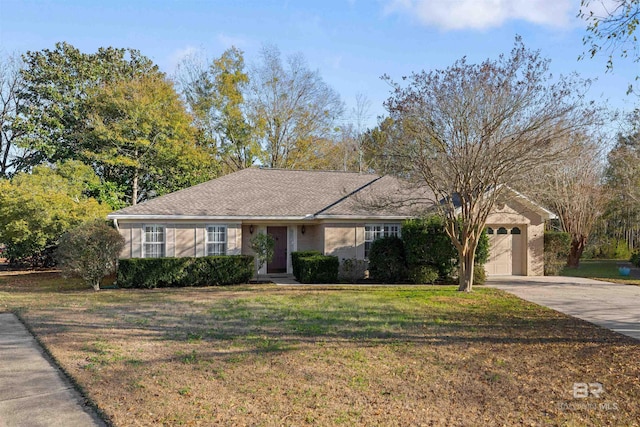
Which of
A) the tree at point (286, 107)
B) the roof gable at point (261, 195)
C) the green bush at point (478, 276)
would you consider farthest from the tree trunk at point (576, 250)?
the tree at point (286, 107)

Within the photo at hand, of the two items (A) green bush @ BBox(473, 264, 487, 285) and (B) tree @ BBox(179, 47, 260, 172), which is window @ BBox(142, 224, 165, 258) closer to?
(A) green bush @ BBox(473, 264, 487, 285)

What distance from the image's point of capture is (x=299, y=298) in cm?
1261

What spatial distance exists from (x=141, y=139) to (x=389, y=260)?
17787 mm

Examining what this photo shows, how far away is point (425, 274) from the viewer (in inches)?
644

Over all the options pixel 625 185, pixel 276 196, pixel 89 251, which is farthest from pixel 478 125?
pixel 625 185

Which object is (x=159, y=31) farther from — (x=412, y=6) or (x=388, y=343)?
(x=388, y=343)

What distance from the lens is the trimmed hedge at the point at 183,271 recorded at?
50.8 feet

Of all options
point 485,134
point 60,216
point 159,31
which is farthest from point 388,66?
point 60,216

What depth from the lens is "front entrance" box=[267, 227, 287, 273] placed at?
63.9 ft

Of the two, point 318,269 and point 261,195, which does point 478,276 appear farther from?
point 261,195

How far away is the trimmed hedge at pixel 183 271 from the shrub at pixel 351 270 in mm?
3539

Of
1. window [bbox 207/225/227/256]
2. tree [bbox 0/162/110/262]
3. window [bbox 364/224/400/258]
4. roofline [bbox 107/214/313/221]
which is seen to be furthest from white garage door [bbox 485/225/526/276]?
tree [bbox 0/162/110/262]

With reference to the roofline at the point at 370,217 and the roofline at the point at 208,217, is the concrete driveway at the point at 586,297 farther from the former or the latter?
the roofline at the point at 208,217

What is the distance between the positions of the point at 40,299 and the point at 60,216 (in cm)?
864
